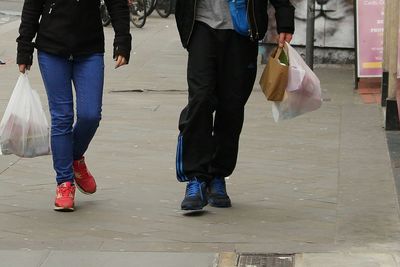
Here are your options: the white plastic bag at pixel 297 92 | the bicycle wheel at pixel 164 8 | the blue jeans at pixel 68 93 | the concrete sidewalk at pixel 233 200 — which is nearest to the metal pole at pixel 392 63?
the concrete sidewalk at pixel 233 200

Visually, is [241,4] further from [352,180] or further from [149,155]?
[149,155]

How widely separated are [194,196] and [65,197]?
80cm

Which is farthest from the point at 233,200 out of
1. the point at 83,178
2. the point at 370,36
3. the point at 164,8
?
the point at 164,8

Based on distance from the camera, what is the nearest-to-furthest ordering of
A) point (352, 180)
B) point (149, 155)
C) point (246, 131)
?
point (352, 180)
point (149, 155)
point (246, 131)

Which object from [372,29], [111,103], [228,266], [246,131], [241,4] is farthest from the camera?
[372,29]

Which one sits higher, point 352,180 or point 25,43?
point 25,43

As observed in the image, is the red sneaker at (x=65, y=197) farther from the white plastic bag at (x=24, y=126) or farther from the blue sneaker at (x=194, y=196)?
the blue sneaker at (x=194, y=196)

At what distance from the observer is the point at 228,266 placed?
4.97 meters

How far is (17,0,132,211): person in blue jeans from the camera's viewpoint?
5.96 m

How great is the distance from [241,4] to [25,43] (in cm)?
132

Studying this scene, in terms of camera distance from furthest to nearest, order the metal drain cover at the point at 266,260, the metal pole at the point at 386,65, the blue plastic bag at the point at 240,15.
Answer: the metal pole at the point at 386,65
the blue plastic bag at the point at 240,15
the metal drain cover at the point at 266,260

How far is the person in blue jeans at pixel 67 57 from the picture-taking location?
5957mm

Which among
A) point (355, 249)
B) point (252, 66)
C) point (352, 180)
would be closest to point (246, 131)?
point (352, 180)

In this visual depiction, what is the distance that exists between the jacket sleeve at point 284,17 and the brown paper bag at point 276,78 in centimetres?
13
